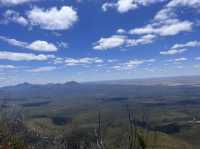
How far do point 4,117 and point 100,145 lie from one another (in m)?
18.0

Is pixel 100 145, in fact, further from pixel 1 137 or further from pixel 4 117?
pixel 4 117

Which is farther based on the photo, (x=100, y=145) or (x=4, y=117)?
(x=4, y=117)

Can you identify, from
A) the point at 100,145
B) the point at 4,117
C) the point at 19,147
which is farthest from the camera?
the point at 4,117

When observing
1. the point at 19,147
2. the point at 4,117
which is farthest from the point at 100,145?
the point at 4,117

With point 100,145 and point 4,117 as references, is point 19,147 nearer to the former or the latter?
point 100,145

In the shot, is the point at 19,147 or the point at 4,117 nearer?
the point at 19,147

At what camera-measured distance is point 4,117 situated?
135 feet

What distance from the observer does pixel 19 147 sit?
78.6 feet

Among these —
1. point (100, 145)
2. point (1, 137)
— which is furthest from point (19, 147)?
point (100, 145)

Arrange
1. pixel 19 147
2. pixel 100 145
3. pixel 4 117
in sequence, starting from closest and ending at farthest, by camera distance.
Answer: pixel 19 147
pixel 100 145
pixel 4 117

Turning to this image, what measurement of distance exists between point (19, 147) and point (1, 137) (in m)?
1.62

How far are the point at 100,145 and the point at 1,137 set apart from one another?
857 cm

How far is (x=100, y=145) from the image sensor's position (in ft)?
91.8
